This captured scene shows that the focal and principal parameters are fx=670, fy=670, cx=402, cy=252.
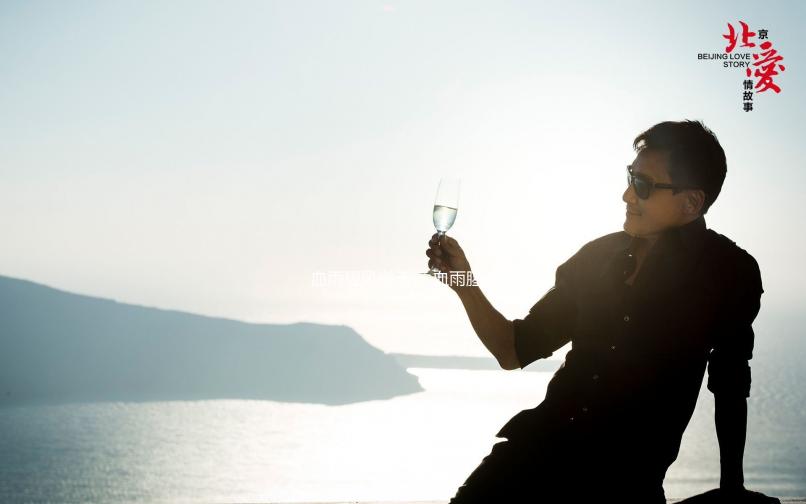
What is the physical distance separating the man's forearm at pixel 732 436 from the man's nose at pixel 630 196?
0.67 metres

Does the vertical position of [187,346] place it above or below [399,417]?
above

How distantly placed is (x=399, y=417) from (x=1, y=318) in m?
123

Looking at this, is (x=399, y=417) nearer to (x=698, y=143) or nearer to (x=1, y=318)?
(x=1, y=318)

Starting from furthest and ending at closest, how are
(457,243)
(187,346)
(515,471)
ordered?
(187,346), (457,243), (515,471)

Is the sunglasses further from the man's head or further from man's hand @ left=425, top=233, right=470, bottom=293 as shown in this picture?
man's hand @ left=425, top=233, right=470, bottom=293

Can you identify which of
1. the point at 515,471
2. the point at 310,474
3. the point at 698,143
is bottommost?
the point at 310,474

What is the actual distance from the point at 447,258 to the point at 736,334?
0.90 metres

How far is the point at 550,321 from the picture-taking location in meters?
2.27

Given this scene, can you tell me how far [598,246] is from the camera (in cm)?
227

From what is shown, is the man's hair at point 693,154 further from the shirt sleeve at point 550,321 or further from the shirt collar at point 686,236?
the shirt sleeve at point 550,321

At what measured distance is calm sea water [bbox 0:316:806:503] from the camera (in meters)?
107

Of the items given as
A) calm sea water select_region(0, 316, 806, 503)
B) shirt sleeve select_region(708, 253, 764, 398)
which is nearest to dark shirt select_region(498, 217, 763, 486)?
shirt sleeve select_region(708, 253, 764, 398)

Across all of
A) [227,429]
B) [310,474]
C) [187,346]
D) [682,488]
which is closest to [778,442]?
[682,488]

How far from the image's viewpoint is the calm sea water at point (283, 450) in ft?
350
